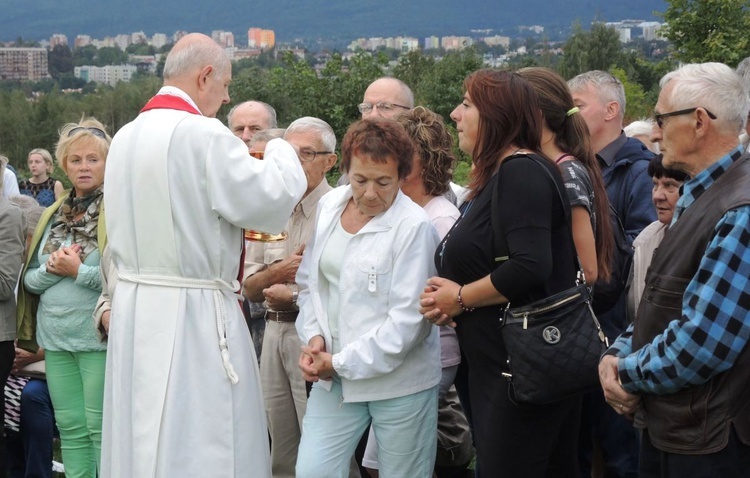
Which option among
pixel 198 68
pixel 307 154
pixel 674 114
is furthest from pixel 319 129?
pixel 674 114

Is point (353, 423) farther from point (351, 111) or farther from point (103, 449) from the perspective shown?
point (351, 111)

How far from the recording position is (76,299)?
17.3 feet

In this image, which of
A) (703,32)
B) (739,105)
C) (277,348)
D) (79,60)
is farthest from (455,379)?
(79,60)

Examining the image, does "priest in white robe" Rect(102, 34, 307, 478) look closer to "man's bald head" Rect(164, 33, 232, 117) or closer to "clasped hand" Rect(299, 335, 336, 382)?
"man's bald head" Rect(164, 33, 232, 117)

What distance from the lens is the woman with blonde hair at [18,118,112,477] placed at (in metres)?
5.18

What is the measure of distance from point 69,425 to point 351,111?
580 inches

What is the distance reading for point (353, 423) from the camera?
418cm

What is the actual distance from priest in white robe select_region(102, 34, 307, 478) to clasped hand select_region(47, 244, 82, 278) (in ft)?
3.31

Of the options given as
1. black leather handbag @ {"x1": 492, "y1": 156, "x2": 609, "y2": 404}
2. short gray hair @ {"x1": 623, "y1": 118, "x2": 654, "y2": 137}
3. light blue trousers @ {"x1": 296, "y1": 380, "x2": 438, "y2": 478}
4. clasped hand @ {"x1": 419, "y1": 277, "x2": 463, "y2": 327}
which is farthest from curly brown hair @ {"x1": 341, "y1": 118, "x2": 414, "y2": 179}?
short gray hair @ {"x1": 623, "y1": 118, "x2": 654, "y2": 137}

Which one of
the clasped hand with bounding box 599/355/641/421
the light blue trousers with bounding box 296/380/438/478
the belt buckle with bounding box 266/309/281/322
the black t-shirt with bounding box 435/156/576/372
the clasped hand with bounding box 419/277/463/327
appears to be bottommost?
the light blue trousers with bounding box 296/380/438/478

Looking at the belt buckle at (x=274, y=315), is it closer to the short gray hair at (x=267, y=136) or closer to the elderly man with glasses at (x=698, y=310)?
the short gray hair at (x=267, y=136)

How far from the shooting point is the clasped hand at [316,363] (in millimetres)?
4102

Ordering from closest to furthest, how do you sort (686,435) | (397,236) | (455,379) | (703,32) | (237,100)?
(686,435), (397,236), (455,379), (703,32), (237,100)

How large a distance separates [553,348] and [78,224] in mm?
2946
